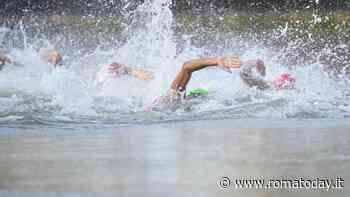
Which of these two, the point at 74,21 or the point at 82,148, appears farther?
the point at 74,21

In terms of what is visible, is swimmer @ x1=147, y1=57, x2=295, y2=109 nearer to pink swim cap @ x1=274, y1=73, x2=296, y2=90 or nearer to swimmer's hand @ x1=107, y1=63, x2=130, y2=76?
pink swim cap @ x1=274, y1=73, x2=296, y2=90

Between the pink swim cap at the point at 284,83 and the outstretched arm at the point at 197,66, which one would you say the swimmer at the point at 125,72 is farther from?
the pink swim cap at the point at 284,83

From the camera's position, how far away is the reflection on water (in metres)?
6.60

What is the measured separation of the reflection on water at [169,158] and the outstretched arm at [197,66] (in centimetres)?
79

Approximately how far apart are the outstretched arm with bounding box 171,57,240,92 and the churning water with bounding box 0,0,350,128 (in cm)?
25

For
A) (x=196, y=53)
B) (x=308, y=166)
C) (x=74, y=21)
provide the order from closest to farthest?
(x=308, y=166)
(x=196, y=53)
(x=74, y=21)

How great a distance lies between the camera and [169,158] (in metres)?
7.61

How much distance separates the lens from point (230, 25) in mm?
22500

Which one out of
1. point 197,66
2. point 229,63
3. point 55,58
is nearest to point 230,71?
point 229,63

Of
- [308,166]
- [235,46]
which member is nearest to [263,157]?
[308,166]

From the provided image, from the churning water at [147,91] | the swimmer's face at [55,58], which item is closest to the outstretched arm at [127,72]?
the churning water at [147,91]

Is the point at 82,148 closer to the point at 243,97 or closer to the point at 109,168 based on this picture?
the point at 109,168

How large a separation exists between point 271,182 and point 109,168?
4.20 ft

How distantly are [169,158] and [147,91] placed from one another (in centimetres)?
468
